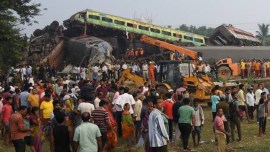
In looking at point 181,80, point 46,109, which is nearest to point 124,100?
point 46,109

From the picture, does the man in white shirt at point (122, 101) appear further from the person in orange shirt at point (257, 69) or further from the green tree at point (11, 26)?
the person in orange shirt at point (257, 69)

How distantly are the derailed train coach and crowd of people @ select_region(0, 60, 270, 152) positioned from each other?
81.0 ft

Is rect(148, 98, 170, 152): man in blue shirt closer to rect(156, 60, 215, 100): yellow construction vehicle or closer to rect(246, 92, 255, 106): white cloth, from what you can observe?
rect(246, 92, 255, 106): white cloth

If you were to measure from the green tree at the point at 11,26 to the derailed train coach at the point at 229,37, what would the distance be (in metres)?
22.8

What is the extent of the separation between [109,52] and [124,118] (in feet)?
73.7

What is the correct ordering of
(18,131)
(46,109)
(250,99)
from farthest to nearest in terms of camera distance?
(250,99) → (46,109) → (18,131)

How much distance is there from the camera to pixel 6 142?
13.4 m

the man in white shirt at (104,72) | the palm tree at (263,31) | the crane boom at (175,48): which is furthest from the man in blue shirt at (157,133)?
the palm tree at (263,31)

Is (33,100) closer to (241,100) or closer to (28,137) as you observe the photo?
(28,137)

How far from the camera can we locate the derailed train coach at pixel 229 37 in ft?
137

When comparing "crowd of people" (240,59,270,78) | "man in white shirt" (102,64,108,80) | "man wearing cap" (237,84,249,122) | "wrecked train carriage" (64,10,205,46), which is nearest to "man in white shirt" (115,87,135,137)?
"man wearing cap" (237,84,249,122)

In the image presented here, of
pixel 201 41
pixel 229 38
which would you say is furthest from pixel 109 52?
pixel 229 38

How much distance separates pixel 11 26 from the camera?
20766 millimetres

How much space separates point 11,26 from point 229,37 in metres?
25.6
